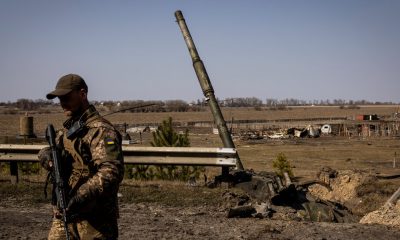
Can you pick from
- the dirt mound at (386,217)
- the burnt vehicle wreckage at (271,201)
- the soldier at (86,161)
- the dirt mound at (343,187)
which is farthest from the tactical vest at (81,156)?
the dirt mound at (343,187)

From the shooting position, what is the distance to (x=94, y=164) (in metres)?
3.51

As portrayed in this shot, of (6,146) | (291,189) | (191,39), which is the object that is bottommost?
(291,189)

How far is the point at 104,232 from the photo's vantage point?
11.8 ft

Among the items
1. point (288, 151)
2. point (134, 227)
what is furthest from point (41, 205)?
point (288, 151)

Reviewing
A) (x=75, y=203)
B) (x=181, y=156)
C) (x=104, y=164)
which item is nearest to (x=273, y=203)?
(x=181, y=156)

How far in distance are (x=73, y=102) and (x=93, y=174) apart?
0.56 metres

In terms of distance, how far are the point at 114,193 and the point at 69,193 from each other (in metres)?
0.33

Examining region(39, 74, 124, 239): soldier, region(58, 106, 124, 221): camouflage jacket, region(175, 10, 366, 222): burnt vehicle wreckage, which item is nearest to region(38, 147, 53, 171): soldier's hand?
region(39, 74, 124, 239): soldier

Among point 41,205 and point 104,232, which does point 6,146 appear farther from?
point 104,232

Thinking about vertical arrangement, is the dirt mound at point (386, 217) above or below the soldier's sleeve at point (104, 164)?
below

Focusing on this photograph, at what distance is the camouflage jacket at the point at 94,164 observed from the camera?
11.1 ft

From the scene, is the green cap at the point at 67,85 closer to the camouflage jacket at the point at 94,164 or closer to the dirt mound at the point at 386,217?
the camouflage jacket at the point at 94,164

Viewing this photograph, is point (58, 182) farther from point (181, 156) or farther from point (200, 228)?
point (181, 156)

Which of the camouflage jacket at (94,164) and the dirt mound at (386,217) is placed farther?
the dirt mound at (386,217)
